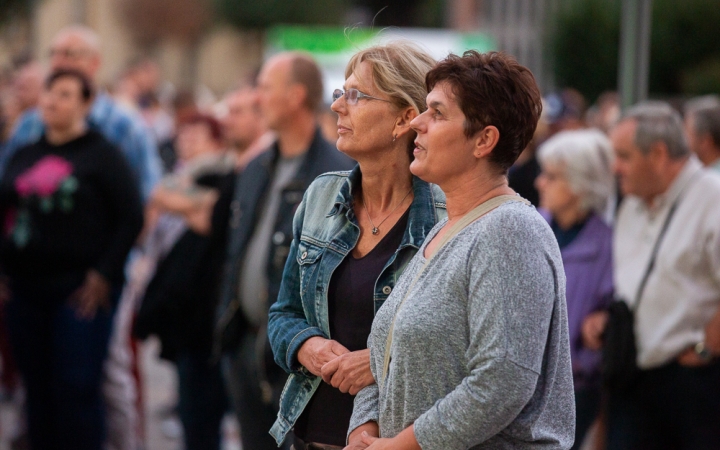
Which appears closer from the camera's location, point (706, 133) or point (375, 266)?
point (375, 266)

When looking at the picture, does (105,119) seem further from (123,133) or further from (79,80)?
(79,80)

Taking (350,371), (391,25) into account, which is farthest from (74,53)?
(391,25)

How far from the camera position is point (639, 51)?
545cm

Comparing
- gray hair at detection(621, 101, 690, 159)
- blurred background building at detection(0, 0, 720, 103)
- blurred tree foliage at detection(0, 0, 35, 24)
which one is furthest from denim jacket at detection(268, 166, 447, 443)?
blurred tree foliage at detection(0, 0, 35, 24)

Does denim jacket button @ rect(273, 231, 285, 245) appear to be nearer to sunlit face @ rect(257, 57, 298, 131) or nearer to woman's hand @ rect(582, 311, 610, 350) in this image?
sunlit face @ rect(257, 57, 298, 131)

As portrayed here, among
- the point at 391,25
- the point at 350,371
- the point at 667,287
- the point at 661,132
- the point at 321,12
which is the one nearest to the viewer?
the point at 350,371

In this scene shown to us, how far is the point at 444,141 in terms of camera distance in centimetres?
236

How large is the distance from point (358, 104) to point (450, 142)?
1.76ft

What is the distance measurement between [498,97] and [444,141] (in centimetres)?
17

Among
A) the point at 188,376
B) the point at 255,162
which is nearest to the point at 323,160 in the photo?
the point at 255,162

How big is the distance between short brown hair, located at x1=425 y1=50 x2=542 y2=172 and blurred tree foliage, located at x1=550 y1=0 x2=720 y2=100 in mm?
28139

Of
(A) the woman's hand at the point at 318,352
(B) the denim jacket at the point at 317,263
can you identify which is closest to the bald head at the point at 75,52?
(B) the denim jacket at the point at 317,263

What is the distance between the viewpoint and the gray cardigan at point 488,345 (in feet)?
7.18

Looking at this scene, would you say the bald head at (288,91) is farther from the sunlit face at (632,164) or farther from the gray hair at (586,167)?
the sunlit face at (632,164)
